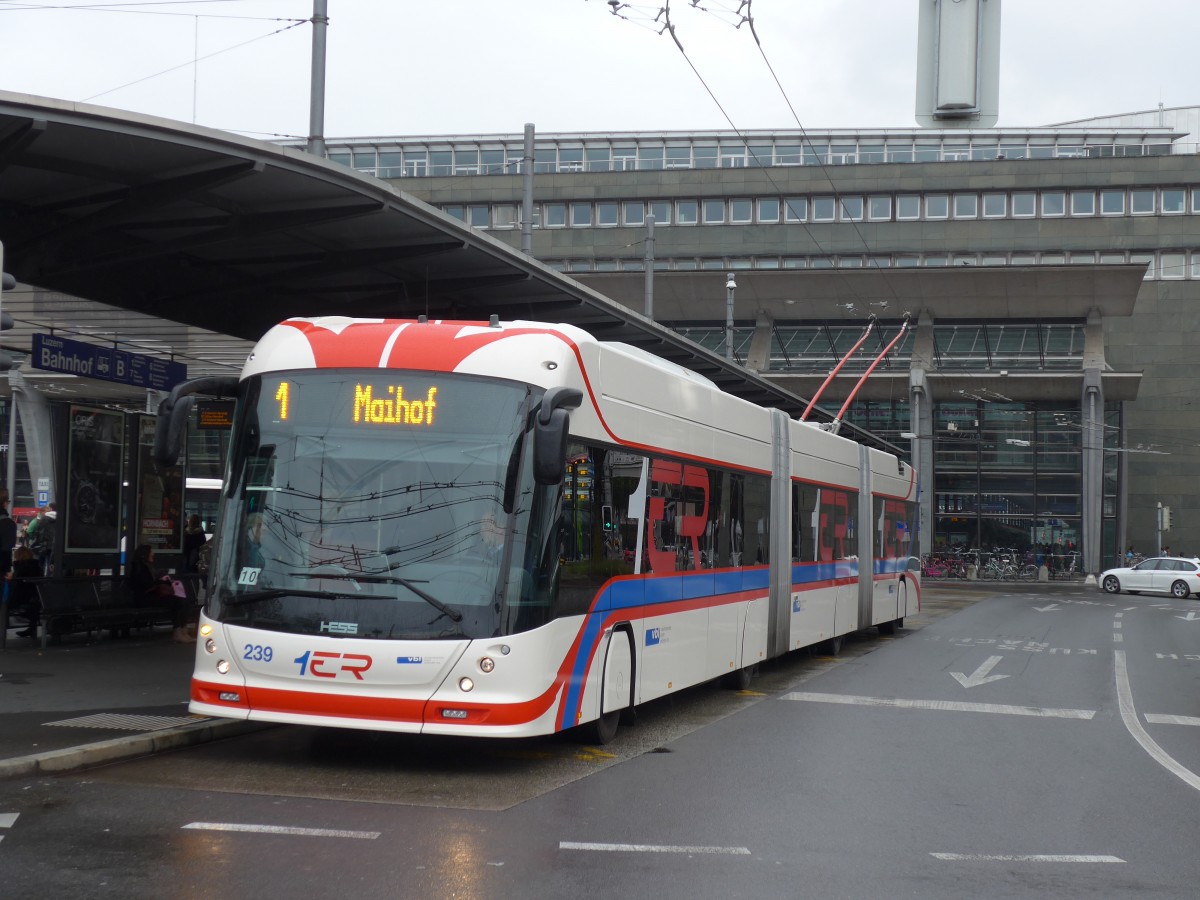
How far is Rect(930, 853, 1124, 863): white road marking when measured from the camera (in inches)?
279

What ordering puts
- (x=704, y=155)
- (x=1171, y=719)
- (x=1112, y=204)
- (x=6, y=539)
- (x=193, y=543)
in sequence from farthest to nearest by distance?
1. (x=704, y=155)
2. (x=1112, y=204)
3. (x=193, y=543)
4. (x=6, y=539)
5. (x=1171, y=719)

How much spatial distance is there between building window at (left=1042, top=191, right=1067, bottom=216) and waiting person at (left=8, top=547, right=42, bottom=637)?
4807 cm

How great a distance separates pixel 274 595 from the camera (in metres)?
8.90

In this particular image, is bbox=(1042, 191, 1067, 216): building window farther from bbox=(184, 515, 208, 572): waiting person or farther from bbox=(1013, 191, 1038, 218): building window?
bbox=(184, 515, 208, 572): waiting person

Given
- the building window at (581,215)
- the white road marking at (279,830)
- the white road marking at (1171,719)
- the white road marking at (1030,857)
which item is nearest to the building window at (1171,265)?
the building window at (581,215)

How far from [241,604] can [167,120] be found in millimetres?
4207

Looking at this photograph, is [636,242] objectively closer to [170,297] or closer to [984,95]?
[984,95]

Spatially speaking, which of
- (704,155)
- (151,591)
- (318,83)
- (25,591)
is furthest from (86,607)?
(704,155)

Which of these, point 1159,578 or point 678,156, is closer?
point 1159,578

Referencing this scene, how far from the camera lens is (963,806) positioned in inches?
340

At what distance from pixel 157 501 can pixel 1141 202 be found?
49704 millimetres

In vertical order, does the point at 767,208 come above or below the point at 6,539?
above

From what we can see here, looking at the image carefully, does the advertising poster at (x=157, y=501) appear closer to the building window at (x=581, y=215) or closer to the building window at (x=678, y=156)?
the building window at (x=581, y=215)

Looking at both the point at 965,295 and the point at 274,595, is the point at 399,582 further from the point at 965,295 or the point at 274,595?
the point at 965,295
